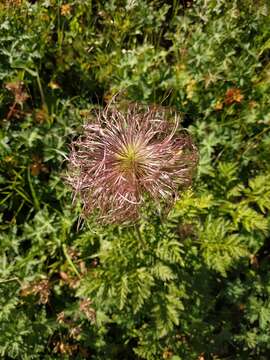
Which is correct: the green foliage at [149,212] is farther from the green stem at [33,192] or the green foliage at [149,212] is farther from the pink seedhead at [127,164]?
the pink seedhead at [127,164]

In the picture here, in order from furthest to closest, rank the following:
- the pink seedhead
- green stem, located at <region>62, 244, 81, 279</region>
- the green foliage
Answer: green stem, located at <region>62, 244, 81, 279</region> < the green foliage < the pink seedhead

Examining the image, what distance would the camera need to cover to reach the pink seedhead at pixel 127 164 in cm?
222

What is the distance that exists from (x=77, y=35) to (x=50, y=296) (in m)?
2.24

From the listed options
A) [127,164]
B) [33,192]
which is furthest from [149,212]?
[33,192]

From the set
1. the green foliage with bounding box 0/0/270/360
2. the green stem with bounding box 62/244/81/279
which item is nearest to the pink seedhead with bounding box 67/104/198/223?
the green foliage with bounding box 0/0/270/360

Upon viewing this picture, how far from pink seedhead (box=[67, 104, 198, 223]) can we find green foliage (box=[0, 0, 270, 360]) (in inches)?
28.4

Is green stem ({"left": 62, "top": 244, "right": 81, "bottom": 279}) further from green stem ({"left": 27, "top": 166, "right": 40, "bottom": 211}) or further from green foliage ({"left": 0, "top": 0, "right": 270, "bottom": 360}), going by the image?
green stem ({"left": 27, "top": 166, "right": 40, "bottom": 211})

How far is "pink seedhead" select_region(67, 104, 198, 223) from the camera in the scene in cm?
222

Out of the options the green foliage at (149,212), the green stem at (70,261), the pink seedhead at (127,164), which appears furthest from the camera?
the green stem at (70,261)

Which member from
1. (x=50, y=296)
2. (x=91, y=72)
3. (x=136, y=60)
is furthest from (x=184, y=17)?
(x=50, y=296)

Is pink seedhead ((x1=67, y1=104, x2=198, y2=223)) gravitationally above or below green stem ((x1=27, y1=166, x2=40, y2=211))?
above

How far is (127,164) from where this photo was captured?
2203 mm

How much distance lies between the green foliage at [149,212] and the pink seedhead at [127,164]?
72 centimetres

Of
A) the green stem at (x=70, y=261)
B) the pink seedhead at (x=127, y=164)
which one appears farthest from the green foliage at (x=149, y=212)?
the pink seedhead at (x=127, y=164)
